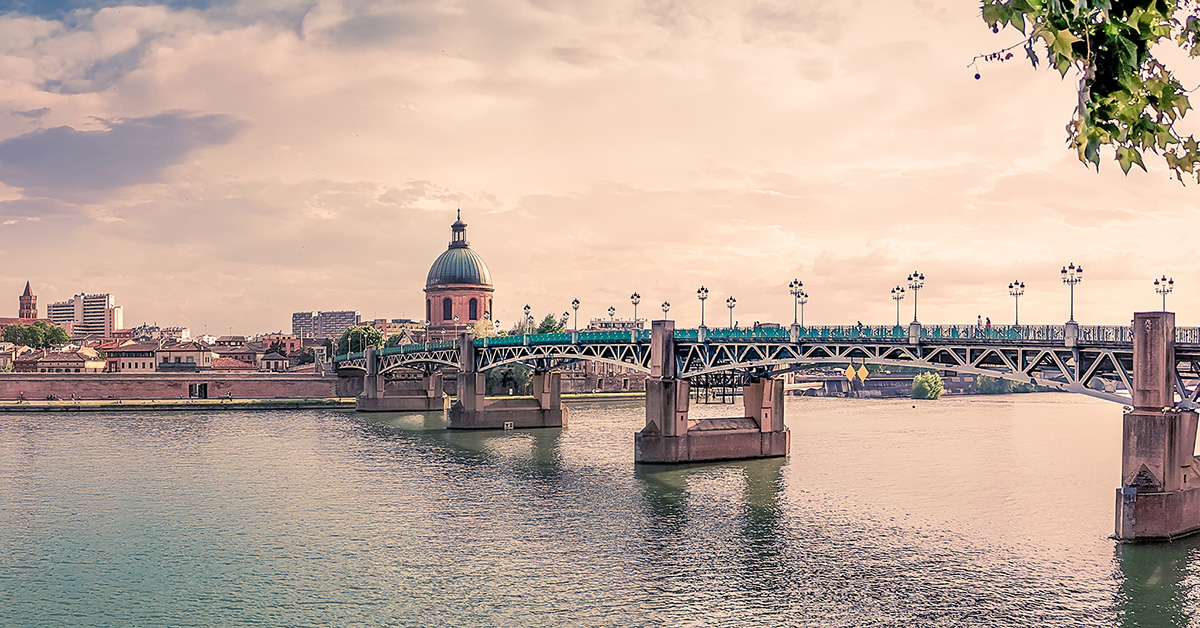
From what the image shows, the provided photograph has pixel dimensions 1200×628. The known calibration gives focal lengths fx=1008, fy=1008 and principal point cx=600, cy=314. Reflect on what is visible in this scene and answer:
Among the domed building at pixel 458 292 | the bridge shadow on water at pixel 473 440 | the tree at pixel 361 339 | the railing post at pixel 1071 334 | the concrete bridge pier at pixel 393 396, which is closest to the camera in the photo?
the railing post at pixel 1071 334

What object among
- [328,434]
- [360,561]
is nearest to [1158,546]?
[360,561]

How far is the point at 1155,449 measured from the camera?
118ft

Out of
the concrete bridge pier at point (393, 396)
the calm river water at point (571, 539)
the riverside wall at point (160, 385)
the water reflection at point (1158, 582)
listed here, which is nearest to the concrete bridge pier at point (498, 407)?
the calm river water at point (571, 539)

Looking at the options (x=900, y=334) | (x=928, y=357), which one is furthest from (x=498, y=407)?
(x=928, y=357)

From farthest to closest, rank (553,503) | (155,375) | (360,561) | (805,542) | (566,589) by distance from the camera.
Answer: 1. (155,375)
2. (553,503)
3. (805,542)
4. (360,561)
5. (566,589)

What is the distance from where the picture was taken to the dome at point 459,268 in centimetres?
17038

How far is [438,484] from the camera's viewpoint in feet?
176

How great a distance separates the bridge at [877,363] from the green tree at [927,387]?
209 feet

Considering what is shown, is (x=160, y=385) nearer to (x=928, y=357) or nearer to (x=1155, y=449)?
(x=928, y=357)

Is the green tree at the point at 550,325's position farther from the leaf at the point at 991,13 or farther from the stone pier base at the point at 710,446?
the leaf at the point at 991,13

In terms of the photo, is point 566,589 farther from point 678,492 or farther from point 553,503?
point 678,492

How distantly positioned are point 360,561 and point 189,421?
6452 centimetres

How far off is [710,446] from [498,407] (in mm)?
32387

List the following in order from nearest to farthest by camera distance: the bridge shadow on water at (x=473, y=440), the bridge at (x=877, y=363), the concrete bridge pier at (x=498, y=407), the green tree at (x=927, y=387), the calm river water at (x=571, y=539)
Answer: the calm river water at (x=571, y=539), the bridge at (x=877, y=363), the bridge shadow on water at (x=473, y=440), the concrete bridge pier at (x=498, y=407), the green tree at (x=927, y=387)
